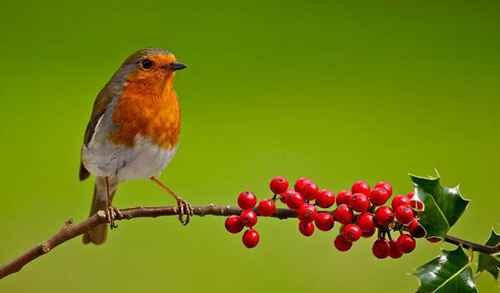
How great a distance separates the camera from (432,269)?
0.53 meters

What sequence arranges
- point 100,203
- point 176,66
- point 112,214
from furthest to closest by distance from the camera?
point 100,203 < point 176,66 < point 112,214

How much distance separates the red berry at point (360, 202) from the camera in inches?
22.4

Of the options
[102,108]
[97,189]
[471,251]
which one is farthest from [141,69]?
[471,251]

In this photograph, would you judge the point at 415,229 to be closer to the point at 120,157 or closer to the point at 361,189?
the point at 361,189

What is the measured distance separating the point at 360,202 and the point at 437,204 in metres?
0.06

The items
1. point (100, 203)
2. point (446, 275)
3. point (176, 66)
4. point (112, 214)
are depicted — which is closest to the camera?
point (446, 275)

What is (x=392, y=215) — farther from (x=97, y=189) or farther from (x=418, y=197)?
(x=97, y=189)

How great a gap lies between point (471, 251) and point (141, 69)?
0.53 metres

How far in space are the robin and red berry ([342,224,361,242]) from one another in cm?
40

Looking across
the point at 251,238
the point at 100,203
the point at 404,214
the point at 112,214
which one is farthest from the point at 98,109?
the point at 404,214

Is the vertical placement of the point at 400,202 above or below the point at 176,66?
below

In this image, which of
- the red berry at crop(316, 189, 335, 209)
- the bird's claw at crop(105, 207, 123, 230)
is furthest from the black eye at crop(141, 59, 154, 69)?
the red berry at crop(316, 189, 335, 209)

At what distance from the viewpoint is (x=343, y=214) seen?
58cm

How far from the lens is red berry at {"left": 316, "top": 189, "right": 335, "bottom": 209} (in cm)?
60
